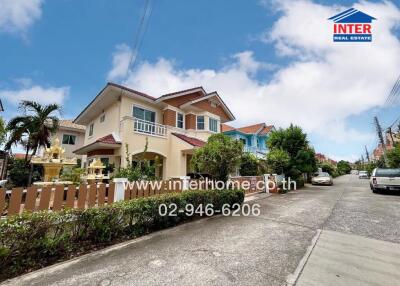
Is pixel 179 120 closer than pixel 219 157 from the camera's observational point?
No

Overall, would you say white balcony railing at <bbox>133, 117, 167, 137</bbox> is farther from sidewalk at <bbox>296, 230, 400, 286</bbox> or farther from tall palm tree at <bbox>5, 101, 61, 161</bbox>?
sidewalk at <bbox>296, 230, 400, 286</bbox>

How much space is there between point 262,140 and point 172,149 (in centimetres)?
1973

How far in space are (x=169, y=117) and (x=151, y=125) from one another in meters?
2.38

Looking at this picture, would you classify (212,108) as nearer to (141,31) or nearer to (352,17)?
(352,17)

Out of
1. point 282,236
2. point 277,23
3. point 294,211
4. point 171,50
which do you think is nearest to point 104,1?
point 171,50

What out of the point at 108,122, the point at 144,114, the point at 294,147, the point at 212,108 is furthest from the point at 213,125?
the point at 108,122

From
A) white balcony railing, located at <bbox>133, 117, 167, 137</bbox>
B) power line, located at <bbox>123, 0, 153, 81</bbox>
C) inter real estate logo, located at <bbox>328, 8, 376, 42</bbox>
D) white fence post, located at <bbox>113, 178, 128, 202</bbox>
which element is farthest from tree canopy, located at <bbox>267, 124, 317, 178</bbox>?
white fence post, located at <bbox>113, 178, 128, 202</bbox>

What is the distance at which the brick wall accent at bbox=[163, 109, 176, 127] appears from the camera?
16747 millimetres

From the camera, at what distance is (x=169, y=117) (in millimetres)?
16797

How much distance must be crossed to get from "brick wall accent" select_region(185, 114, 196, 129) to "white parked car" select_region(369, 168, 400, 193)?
14.0 meters

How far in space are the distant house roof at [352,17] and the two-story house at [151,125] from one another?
10365 mm

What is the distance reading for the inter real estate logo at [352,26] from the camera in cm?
1017

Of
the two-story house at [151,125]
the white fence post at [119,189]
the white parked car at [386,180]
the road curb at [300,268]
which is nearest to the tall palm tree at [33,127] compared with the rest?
the two-story house at [151,125]

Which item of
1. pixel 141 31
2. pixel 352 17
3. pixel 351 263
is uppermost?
pixel 352 17
